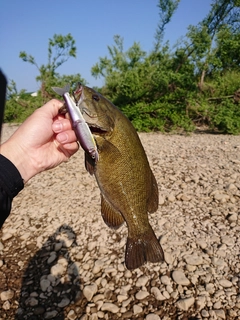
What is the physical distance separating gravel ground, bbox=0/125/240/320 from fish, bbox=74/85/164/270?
69.6 inches

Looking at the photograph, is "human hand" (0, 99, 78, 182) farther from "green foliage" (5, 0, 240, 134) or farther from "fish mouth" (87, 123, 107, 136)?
"green foliage" (5, 0, 240, 134)

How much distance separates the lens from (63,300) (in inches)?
160

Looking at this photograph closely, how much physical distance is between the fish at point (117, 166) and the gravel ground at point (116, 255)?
177cm

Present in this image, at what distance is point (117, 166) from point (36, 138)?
0.96 meters

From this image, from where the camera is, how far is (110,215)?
246 cm

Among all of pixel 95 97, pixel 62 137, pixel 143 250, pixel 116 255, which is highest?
pixel 95 97

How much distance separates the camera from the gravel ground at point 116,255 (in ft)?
Answer: 12.8

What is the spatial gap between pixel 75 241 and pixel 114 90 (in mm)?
8554

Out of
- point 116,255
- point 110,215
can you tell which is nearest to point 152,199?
point 110,215

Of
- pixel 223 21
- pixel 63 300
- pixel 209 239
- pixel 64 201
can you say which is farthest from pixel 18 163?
pixel 223 21

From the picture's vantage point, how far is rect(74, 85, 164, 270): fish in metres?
2.36

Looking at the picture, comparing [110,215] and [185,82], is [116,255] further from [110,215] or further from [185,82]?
[185,82]

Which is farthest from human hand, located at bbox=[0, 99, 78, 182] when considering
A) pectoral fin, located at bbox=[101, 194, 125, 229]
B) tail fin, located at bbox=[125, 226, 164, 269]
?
tail fin, located at bbox=[125, 226, 164, 269]

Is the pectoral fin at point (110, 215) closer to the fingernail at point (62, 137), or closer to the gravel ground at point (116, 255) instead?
the fingernail at point (62, 137)
